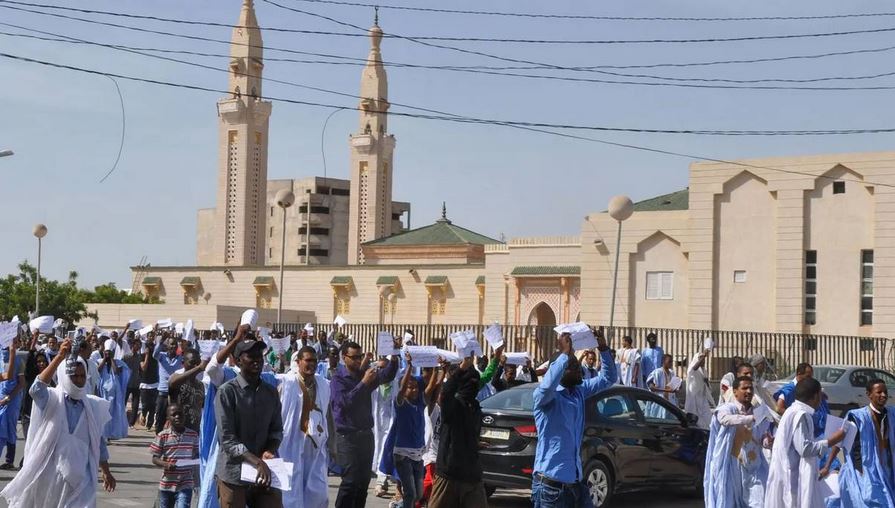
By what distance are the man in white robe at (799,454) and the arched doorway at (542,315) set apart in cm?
4981

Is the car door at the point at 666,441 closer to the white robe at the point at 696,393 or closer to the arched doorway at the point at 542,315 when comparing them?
the white robe at the point at 696,393

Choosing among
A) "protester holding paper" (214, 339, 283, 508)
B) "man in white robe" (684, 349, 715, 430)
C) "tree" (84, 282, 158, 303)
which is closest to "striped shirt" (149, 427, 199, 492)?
"protester holding paper" (214, 339, 283, 508)

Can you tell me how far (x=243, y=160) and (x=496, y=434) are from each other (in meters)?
75.1

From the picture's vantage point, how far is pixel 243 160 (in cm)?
8762

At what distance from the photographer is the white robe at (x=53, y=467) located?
33.0ft

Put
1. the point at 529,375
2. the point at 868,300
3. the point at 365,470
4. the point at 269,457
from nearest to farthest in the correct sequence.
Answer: the point at 269,457 < the point at 365,470 < the point at 529,375 < the point at 868,300

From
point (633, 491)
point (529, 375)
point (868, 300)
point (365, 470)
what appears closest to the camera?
point (365, 470)

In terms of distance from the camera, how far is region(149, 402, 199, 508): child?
34.1 ft

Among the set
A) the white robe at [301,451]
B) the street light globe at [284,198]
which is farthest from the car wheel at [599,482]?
the street light globe at [284,198]

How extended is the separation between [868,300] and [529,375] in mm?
24279

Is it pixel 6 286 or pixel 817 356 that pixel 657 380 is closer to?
pixel 817 356

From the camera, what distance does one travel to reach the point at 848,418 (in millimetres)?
11531

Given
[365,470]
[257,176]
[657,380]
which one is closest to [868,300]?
[657,380]

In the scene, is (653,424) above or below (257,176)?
below
